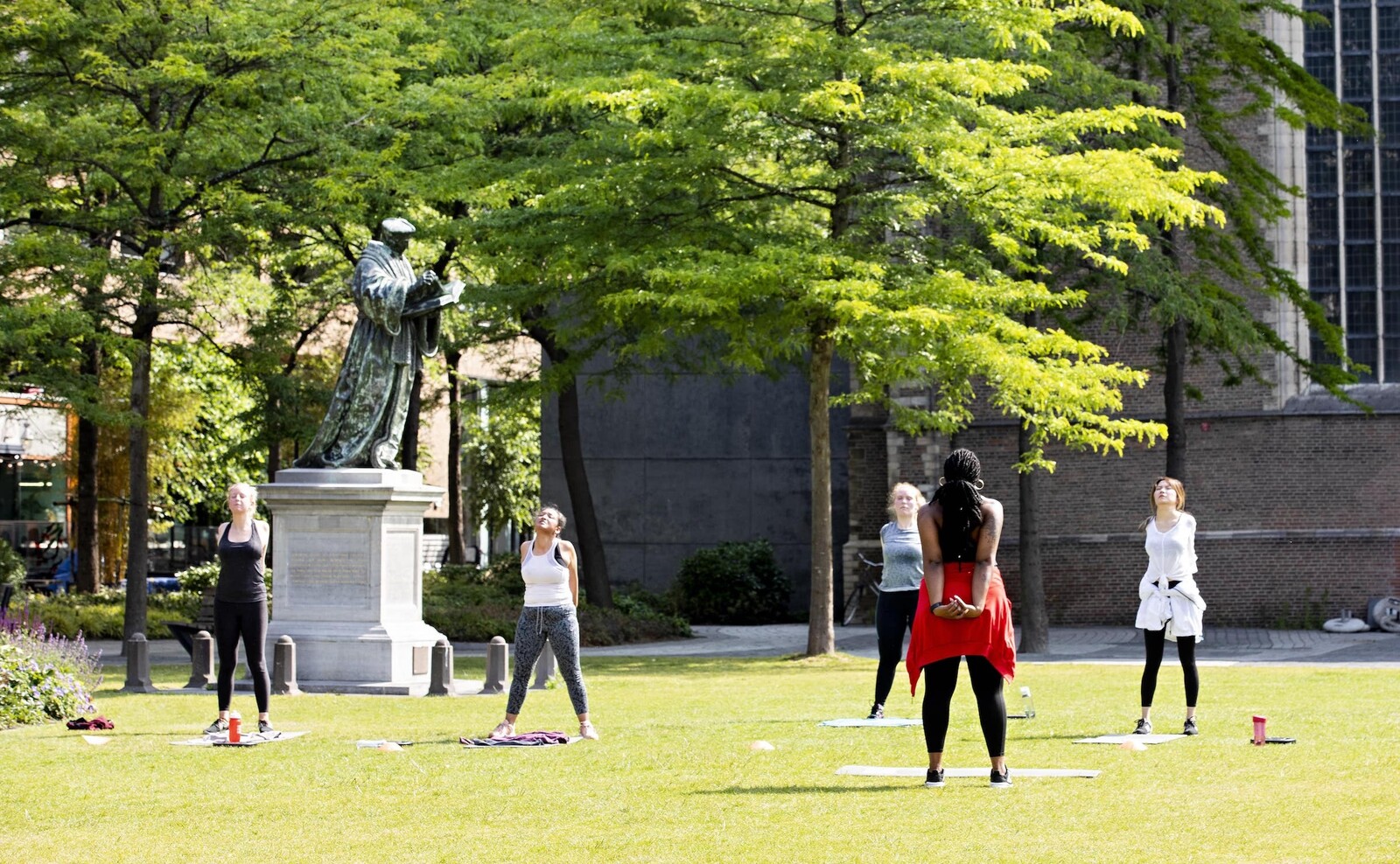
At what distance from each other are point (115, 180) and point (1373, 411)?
20.5 m

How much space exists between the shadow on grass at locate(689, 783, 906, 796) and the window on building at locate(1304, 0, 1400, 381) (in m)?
24.6

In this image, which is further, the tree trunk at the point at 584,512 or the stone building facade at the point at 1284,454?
the stone building facade at the point at 1284,454

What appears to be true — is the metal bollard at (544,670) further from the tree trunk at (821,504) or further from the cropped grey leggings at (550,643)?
the cropped grey leggings at (550,643)

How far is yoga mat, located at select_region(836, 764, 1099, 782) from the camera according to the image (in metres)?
9.71

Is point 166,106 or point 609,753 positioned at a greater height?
point 166,106

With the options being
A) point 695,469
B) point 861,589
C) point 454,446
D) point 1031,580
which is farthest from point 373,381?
point 454,446

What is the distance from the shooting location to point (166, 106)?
21766mm

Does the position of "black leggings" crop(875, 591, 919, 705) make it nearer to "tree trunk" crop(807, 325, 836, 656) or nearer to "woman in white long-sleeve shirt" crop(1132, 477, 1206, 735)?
"woman in white long-sleeve shirt" crop(1132, 477, 1206, 735)

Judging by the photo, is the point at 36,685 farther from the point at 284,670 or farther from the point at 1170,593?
the point at 1170,593

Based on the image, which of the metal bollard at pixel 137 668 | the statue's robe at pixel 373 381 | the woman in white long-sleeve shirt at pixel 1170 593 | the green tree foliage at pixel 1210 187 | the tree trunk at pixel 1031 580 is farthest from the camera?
the tree trunk at pixel 1031 580

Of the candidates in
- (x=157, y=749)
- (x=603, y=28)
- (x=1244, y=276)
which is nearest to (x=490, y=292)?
(x=603, y=28)

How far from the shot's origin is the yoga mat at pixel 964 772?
9711mm

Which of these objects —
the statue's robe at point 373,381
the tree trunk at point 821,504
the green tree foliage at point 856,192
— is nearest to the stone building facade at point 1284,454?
the tree trunk at point 821,504

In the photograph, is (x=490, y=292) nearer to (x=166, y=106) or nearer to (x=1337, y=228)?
(x=166, y=106)
